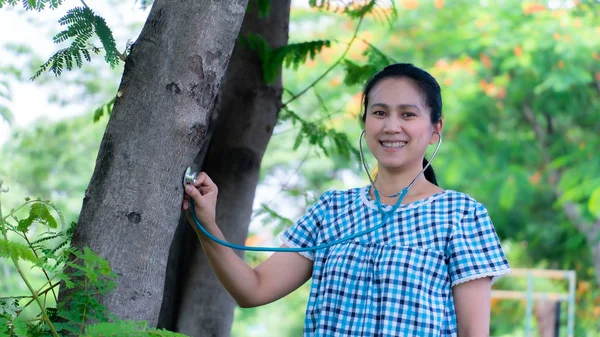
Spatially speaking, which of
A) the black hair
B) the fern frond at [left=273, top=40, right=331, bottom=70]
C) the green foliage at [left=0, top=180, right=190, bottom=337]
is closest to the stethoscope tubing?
the black hair

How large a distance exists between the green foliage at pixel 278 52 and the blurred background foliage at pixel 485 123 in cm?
551

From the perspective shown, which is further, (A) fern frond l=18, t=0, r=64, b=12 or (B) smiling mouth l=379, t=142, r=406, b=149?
(B) smiling mouth l=379, t=142, r=406, b=149

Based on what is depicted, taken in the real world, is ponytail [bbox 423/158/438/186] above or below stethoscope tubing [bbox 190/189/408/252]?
above

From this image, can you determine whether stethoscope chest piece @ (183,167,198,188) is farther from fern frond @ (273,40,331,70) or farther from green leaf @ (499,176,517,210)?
green leaf @ (499,176,517,210)

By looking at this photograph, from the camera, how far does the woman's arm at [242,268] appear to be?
8.16 ft

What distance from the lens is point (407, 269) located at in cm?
253

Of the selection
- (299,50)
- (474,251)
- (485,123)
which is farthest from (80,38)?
(485,123)

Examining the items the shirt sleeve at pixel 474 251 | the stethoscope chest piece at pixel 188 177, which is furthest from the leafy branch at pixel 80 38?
the shirt sleeve at pixel 474 251

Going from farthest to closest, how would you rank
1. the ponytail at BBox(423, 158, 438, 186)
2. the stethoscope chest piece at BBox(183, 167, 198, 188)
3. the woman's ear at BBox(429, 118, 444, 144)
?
the ponytail at BBox(423, 158, 438, 186) → the woman's ear at BBox(429, 118, 444, 144) → the stethoscope chest piece at BBox(183, 167, 198, 188)

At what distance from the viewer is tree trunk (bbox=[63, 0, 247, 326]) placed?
7.18 ft

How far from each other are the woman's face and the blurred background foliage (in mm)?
6686

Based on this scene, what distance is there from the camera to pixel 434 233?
101 inches

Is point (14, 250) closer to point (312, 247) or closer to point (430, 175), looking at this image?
point (312, 247)

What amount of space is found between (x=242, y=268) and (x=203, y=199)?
312mm
